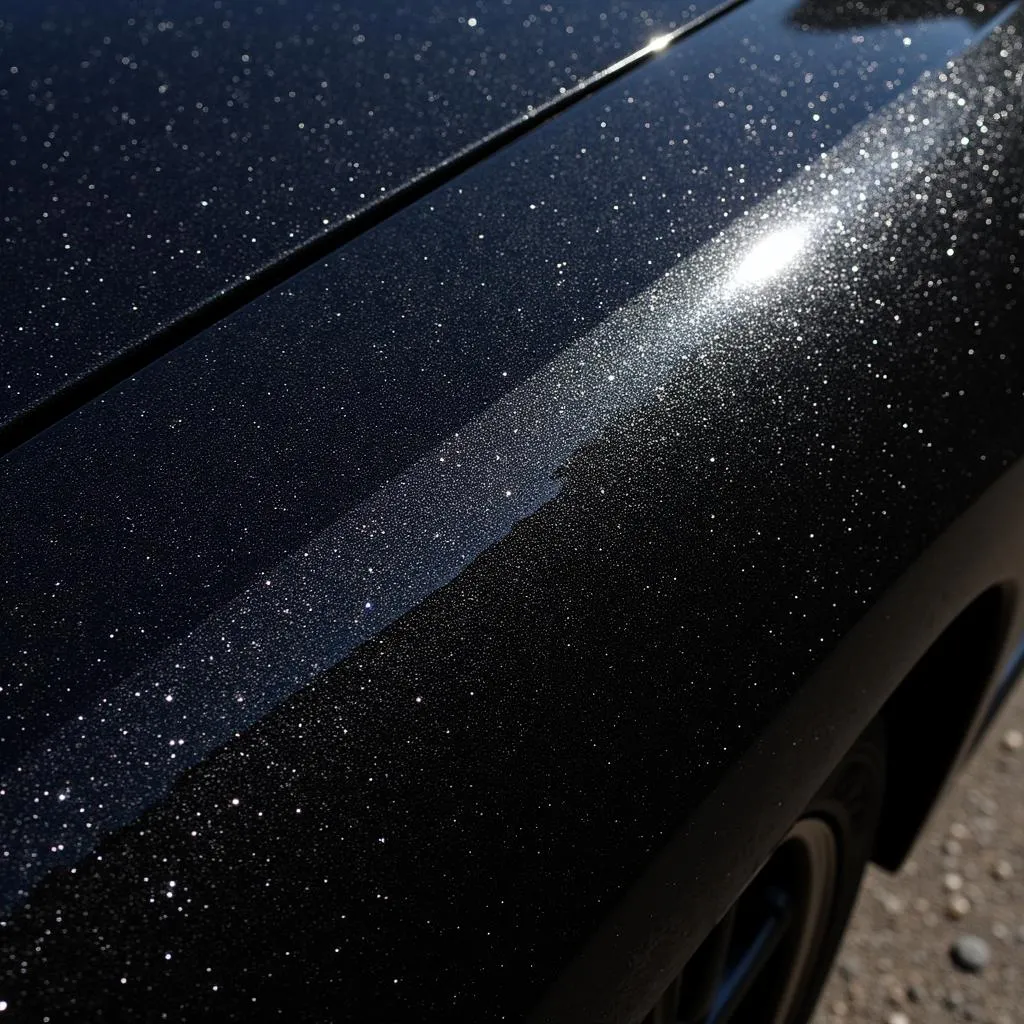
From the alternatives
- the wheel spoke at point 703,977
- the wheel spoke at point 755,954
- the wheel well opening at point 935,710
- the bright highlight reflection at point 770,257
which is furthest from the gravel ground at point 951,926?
the bright highlight reflection at point 770,257

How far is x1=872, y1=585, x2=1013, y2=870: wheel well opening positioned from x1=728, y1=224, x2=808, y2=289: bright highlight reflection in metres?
0.51

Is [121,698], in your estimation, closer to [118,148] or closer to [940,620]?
[118,148]

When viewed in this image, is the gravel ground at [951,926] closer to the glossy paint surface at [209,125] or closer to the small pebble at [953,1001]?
the small pebble at [953,1001]

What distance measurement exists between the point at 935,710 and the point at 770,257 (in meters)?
0.70

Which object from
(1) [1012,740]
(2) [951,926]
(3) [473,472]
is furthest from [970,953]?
(3) [473,472]

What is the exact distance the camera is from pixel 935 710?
56.0 inches

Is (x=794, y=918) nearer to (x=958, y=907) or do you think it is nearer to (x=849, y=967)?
(x=849, y=967)

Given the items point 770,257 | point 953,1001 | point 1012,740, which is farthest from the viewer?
point 1012,740

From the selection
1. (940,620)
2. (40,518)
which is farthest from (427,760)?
(940,620)

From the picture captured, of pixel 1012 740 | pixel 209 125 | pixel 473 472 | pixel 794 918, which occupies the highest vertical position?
pixel 209 125

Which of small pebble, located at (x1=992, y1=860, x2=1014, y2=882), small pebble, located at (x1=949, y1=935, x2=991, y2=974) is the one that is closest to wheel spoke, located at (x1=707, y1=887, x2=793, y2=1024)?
small pebble, located at (x1=949, y1=935, x2=991, y2=974)

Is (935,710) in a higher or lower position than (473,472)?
lower

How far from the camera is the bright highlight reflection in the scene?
972 mm

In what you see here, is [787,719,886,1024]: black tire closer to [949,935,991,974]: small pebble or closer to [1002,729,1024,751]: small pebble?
[949,935,991,974]: small pebble
